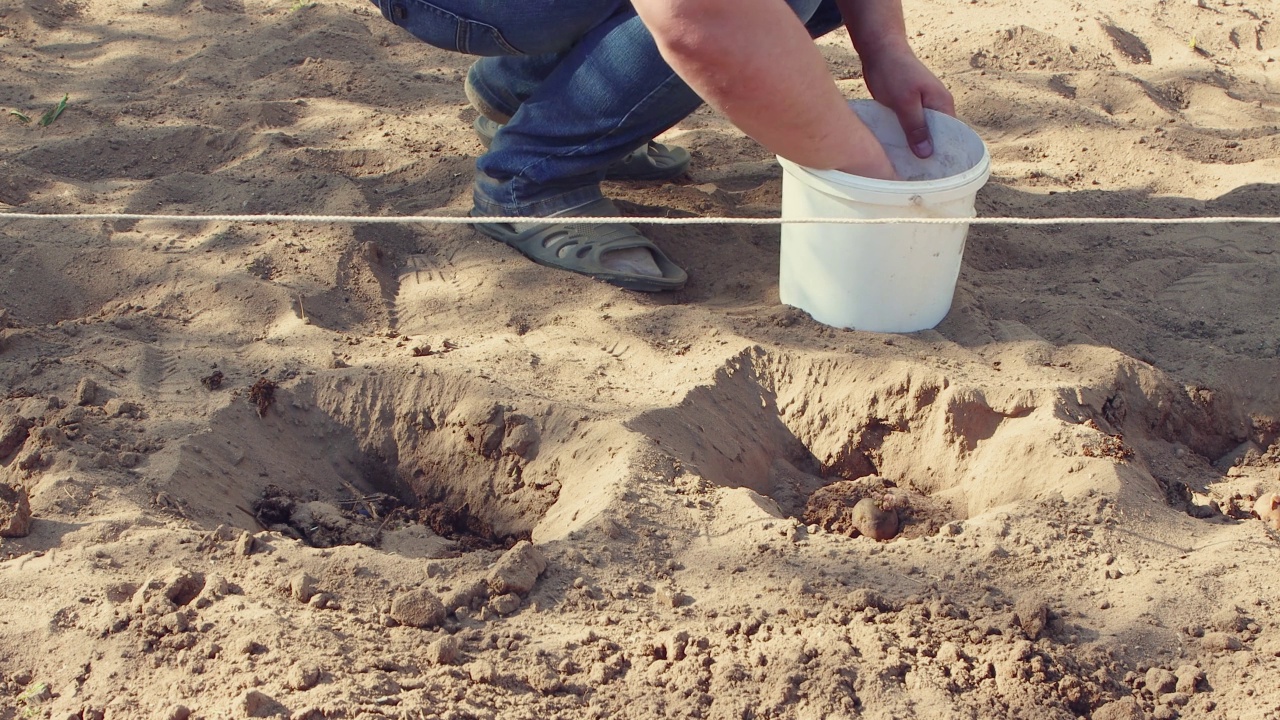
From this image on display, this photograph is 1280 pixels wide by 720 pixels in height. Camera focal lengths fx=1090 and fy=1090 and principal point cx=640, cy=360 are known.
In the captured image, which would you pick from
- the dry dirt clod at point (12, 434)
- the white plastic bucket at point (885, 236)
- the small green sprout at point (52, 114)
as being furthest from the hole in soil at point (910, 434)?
the small green sprout at point (52, 114)

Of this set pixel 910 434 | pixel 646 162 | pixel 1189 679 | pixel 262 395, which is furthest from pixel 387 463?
pixel 1189 679

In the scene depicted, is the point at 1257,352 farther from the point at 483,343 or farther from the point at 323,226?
the point at 323,226

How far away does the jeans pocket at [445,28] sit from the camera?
262 centimetres

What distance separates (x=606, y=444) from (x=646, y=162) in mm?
1350

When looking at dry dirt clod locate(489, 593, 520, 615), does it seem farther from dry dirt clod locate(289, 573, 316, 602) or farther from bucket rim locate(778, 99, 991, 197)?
bucket rim locate(778, 99, 991, 197)

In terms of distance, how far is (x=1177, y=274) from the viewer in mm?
2748

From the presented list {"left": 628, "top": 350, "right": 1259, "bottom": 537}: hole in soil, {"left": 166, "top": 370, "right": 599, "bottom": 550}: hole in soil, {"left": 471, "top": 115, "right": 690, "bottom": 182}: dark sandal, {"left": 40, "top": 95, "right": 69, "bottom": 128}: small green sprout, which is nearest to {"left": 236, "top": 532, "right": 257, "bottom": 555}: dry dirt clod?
{"left": 166, "top": 370, "right": 599, "bottom": 550}: hole in soil

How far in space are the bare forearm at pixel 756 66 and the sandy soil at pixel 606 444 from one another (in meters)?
0.50

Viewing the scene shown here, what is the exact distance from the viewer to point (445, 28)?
8.73 ft

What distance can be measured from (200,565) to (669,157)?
1961mm

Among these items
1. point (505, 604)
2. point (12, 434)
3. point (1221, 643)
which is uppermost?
point (12, 434)

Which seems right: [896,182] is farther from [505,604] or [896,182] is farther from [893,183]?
[505,604]

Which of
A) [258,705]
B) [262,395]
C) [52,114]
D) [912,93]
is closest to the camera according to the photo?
[258,705]

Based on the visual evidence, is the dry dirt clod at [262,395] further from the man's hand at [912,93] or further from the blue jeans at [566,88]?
the man's hand at [912,93]
